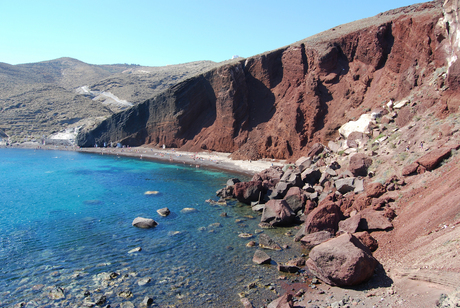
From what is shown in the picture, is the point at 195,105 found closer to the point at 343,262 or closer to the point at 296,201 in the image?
the point at 296,201

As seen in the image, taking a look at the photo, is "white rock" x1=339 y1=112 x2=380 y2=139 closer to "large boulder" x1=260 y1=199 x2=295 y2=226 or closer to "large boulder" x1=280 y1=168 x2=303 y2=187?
"large boulder" x1=280 y1=168 x2=303 y2=187

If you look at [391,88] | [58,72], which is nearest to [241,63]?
[391,88]

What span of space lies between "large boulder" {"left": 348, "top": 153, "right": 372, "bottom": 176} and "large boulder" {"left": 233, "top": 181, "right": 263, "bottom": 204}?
8205 mm

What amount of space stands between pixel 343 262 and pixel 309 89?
1376 inches

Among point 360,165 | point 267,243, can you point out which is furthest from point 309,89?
point 267,243

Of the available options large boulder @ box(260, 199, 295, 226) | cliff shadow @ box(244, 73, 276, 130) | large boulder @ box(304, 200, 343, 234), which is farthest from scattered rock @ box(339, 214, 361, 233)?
cliff shadow @ box(244, 73, 276, 130)

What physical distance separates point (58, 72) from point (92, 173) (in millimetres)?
182859

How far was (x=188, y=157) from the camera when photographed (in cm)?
5556

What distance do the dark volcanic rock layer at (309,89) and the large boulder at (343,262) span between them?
15.9 meters

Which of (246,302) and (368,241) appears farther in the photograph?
(368,241)

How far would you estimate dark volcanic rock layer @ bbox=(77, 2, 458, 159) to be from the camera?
98.2 ft

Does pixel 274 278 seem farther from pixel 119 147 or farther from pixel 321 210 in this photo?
pixel 119 147

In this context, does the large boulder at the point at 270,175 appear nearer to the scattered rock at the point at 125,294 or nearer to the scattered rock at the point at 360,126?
the scattered rock at the point at 360,126

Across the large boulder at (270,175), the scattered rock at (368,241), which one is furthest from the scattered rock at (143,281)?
the large boulder at (270,175)
